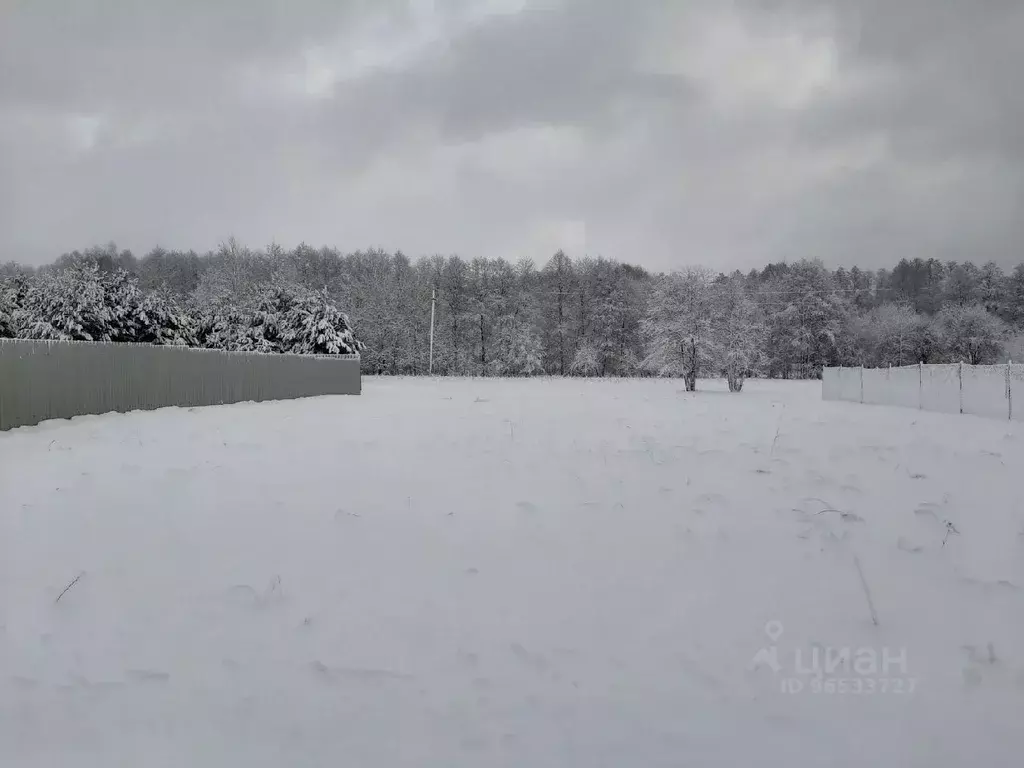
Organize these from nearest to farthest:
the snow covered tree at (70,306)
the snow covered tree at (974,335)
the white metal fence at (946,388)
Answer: the white metal fence at (946,388), the snow covered tree at (70,306), the snow covered tree at (974,335)

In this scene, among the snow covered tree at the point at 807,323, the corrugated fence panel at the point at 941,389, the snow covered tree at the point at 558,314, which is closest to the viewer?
the corrugated fence panel at the point at 941,389

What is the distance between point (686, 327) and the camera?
26734mm

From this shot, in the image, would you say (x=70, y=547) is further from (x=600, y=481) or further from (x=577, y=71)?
(x=577, y=71)

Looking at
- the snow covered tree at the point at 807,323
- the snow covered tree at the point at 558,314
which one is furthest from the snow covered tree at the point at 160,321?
the snow covered tree at the point at 807,323

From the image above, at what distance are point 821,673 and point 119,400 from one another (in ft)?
46.4

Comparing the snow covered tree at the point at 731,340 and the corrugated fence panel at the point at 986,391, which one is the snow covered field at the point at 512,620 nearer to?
the corrugated fence panel at the point at 986,391

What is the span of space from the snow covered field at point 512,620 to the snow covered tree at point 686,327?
22.0 meters

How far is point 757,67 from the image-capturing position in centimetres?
743

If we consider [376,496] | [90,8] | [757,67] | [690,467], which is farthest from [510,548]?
[757,67]

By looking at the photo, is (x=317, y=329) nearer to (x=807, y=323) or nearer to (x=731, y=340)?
(x=731, y=340)

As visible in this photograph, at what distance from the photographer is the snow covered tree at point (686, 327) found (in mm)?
26766

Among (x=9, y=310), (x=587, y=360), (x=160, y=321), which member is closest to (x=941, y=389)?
(x=160, y=321)

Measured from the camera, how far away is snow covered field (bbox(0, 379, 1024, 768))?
5.98ft

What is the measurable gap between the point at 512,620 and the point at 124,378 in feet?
43.3
